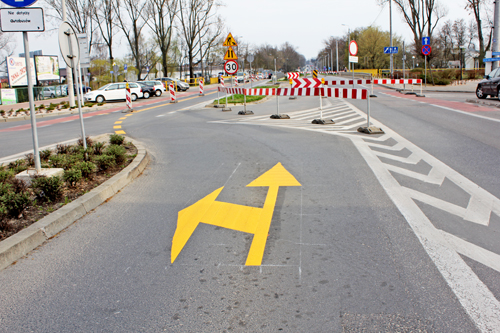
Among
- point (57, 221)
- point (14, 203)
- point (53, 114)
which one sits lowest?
point (57, 221)

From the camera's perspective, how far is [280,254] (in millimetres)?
4008

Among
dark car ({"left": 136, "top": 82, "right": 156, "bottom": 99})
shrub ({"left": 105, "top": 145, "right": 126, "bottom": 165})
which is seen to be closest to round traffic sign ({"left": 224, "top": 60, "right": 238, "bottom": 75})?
shrub ({"left": 105, "top": 145, "right": 126, "bottom": 165})

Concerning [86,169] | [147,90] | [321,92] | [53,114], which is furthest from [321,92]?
[147,90]

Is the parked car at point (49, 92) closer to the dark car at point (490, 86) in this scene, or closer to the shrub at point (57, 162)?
the dark car at point (490, 86)

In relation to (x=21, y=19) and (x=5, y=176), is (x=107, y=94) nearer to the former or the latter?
(x=21, y=19)

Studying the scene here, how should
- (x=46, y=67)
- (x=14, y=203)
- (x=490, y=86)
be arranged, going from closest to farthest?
(x=14, y=203), (x=490, y=86), (x=46, y=67)

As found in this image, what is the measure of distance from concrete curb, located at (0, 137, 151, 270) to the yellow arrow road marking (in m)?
1.31

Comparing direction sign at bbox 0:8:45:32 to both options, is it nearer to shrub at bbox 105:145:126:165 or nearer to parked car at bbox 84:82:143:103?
shrub at bbox 105:145:126:165

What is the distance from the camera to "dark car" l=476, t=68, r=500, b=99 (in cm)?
2008

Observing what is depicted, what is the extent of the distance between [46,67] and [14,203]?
48579mm

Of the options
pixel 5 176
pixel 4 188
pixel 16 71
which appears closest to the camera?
pixel 4 188

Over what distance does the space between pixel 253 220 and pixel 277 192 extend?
1.22 metres

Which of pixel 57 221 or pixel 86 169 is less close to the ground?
pixel 86 169

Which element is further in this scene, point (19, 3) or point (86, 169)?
point (86, 169)
